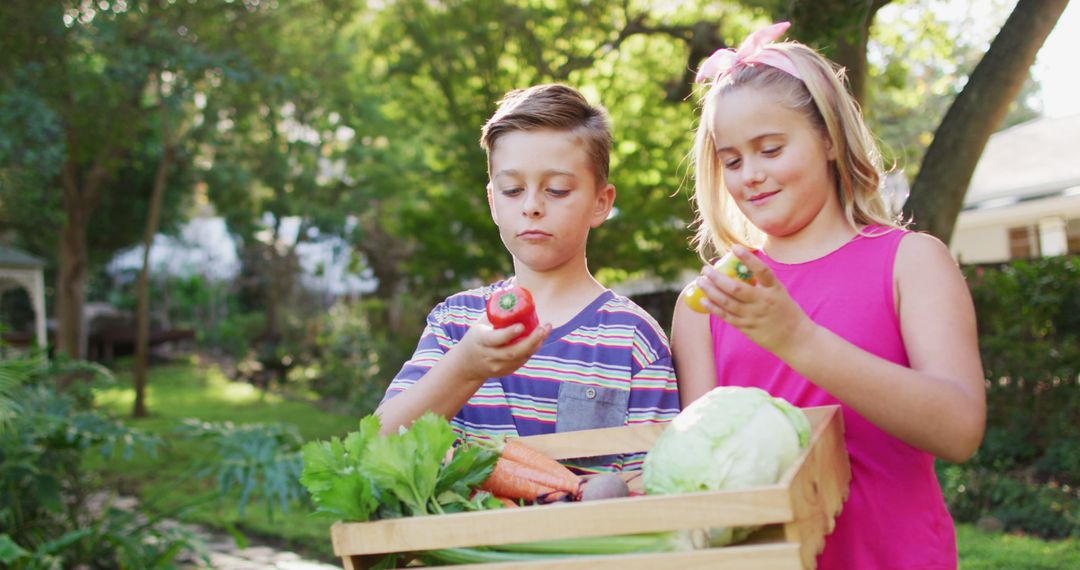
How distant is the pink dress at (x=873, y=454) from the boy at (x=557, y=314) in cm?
33

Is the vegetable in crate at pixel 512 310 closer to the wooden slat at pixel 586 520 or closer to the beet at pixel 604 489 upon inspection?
the beet at pixel 604 489

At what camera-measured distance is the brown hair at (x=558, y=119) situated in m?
2.13

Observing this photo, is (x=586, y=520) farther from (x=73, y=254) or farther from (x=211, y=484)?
(x=73, y=254)

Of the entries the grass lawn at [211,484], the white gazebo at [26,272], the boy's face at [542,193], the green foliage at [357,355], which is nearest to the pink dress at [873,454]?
the boy's face at [542,193]

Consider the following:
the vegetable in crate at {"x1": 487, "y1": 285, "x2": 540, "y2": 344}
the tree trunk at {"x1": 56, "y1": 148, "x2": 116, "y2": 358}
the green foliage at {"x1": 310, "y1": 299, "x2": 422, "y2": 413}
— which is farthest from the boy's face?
the tree trunk at {"x1": 56, "y1": 148, "x2": 116, "y2": 358}

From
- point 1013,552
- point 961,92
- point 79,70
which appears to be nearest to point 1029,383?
point 1013,552

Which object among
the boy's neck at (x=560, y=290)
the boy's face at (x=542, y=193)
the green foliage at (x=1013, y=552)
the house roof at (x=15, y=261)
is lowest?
the green foliage at (x=1013, y=552)

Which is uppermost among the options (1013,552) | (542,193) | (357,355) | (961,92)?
(961,92)

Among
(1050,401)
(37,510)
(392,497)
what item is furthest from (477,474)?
(1050,401)

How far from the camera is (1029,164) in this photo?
1491 cm

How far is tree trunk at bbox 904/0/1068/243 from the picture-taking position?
184 inches

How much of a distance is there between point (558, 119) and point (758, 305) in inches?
33.9

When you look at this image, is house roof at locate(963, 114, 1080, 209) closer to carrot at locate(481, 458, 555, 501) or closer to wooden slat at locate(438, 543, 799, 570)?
carrot at locate(481, 458, 555, 501)

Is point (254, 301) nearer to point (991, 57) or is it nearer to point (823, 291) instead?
point (991, 57)
